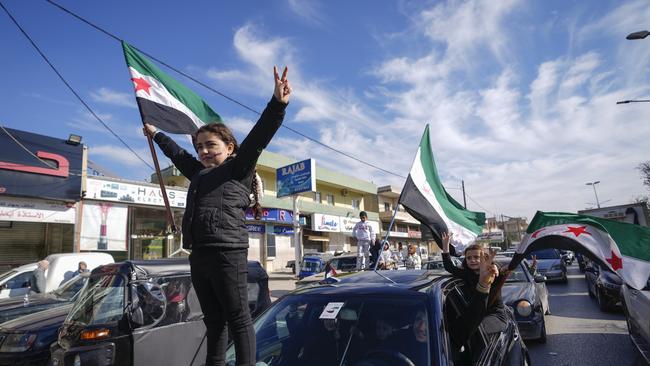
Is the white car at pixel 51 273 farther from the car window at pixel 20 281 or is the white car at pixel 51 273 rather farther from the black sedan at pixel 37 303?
the black sedan at pixel 37 303

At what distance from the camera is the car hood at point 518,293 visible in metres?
6.25

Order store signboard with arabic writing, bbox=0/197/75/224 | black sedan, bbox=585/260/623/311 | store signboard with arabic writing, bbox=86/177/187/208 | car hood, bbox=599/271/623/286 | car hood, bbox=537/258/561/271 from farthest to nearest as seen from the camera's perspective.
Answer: car hood, bbox=537/258/561/271, store signboard with arabic writing, bbox=86/177/187/208, store signboard with arabic writing, bbox=0/197/75/224, black sedan, bbox=585/260/623/311, car hood, bbox=599/271/623/286

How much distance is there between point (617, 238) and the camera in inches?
156

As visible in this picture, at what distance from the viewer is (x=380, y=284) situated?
289cm

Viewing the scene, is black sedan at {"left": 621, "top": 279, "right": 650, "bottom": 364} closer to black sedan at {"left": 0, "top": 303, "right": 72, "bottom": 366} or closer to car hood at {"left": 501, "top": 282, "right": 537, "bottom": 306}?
car hood at {"left": 501, "top": 282, "right": 537, "bottom": 306}

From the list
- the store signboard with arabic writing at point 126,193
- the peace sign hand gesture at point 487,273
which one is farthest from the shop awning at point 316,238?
the peace sign hand gesture at point 487,273

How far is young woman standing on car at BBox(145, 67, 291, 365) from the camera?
2117 mm

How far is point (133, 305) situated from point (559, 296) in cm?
1329

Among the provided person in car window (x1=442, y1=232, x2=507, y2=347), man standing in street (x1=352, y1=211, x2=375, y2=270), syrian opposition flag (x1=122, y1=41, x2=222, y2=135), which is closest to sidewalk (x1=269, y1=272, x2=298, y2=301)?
man standing in street (x1=352, y1=211, x2=375, y2=270)

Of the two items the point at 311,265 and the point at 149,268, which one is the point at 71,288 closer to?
the point at 149,268

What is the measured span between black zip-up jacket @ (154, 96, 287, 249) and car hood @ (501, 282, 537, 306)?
5.18 m

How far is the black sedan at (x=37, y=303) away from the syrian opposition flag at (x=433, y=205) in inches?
230

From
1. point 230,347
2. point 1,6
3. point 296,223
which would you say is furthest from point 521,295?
point 296,223

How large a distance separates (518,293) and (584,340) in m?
1.40
